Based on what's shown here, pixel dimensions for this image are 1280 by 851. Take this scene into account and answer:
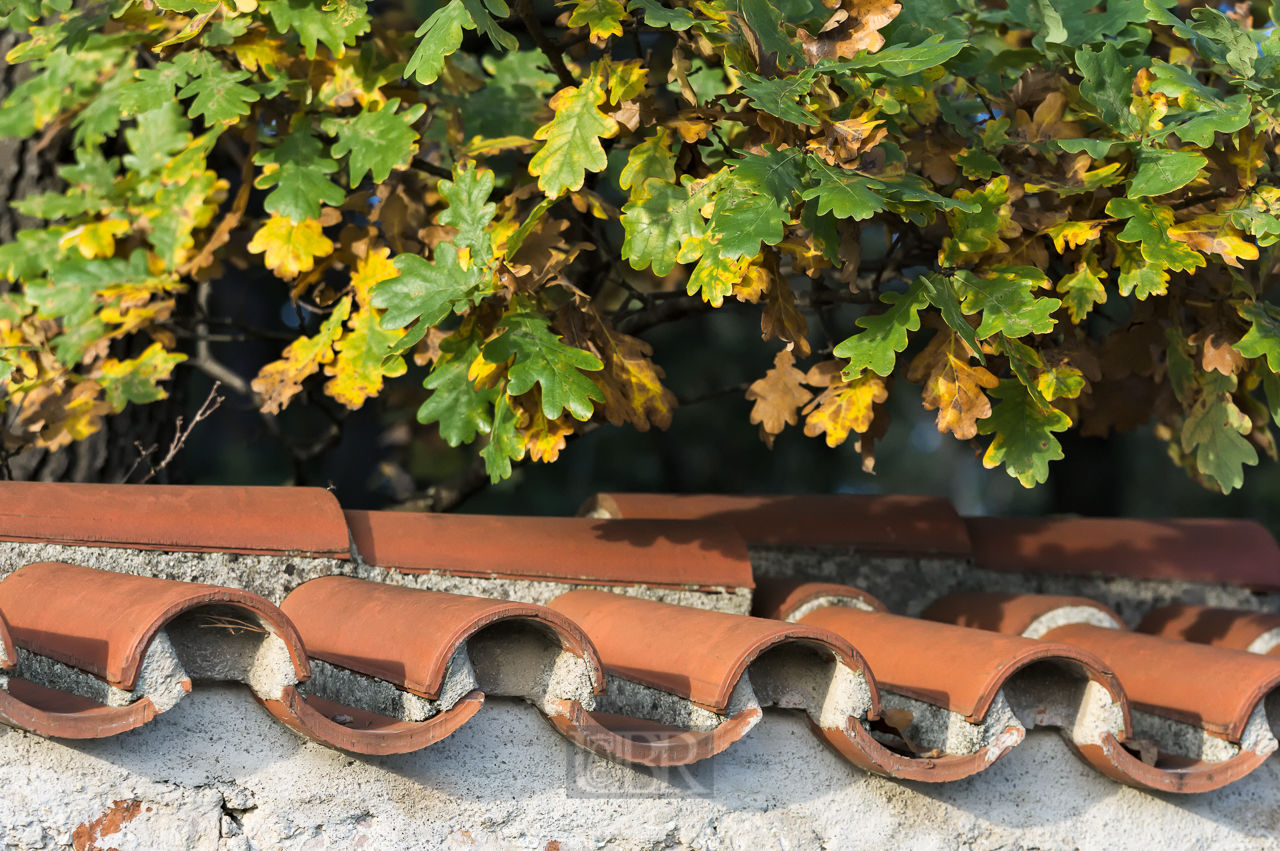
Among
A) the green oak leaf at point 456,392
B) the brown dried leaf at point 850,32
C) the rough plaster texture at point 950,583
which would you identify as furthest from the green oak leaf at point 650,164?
the rough plaster texture at point 950,583

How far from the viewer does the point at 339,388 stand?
252 centimetres

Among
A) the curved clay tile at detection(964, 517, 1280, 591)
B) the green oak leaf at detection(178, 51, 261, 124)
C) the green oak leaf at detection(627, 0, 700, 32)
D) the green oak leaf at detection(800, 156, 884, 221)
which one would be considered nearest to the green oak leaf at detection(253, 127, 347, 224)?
the green oak leaf at detection(178, 51, 261, 124)

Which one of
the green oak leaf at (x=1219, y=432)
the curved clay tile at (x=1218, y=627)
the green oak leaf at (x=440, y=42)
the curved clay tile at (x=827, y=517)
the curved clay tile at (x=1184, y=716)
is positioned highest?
the green oak leaf at (x=440, y=42)

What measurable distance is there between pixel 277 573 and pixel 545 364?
0.73 m

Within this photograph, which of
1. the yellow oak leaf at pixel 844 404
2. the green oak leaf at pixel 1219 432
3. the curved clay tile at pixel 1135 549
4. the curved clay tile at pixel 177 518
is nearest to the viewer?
the curved clay tile at pixel 177 518

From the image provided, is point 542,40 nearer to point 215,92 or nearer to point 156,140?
point 215,92

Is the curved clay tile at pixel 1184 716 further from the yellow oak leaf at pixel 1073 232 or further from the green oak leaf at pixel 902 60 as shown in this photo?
the green oak leaf at pixel 902 60

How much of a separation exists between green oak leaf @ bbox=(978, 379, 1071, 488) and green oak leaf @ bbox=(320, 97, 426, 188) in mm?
1344

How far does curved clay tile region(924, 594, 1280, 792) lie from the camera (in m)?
2.05

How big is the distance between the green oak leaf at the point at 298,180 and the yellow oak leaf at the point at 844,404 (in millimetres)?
1177

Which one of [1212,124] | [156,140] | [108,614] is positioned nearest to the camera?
[108,614]

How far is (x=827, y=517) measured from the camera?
3.18 meters

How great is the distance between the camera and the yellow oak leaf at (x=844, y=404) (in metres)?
2.20

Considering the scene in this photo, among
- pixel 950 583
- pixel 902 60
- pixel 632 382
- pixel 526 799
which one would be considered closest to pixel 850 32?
pixel 902 60
